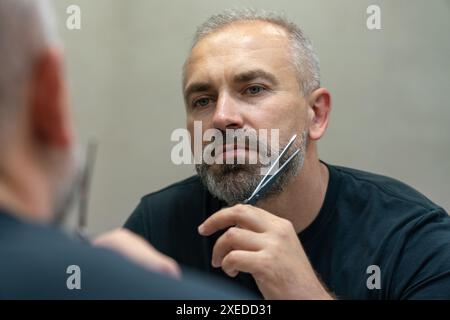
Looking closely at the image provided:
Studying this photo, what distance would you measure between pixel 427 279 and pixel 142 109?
77 centimetres

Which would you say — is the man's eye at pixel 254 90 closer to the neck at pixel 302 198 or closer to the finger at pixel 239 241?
the neck at pixel 302 198

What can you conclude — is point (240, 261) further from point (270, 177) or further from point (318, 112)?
point (318, 112)

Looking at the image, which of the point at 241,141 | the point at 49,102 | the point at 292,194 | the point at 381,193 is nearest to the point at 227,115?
the point at 241,141

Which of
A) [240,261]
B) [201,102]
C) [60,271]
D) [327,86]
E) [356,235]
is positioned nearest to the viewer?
[60,271]

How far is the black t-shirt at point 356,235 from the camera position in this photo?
87 centimetres

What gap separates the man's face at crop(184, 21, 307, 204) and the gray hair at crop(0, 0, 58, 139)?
0.64 metres

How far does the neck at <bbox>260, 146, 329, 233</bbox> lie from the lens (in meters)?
1.05

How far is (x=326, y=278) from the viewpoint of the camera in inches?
36.5

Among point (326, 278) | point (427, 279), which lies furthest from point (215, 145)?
point (427, 279)

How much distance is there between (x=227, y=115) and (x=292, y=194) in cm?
22

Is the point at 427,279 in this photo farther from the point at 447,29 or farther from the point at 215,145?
the point at 447,29

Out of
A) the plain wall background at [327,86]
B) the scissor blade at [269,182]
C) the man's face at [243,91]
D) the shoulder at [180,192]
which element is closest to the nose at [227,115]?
the man's face at [243,91]

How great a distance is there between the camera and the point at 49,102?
340 millimetres

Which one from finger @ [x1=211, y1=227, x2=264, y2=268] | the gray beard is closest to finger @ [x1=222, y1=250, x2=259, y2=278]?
finger @ [x1=211, y1=227, x2=264, y2=268]
